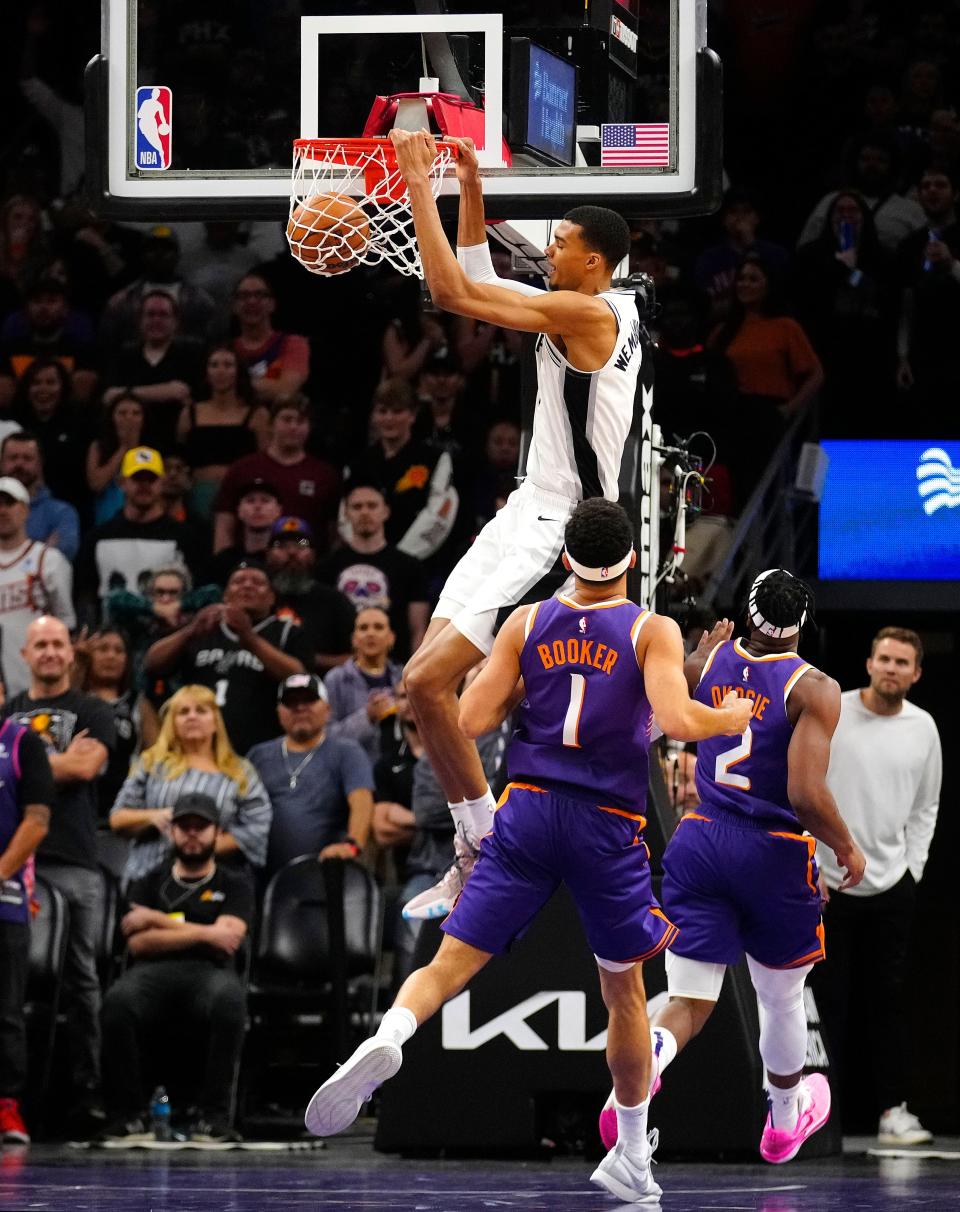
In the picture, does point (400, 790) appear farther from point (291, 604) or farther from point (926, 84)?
point (926, 84)

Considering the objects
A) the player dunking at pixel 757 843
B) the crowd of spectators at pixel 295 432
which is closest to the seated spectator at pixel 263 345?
the crowd of spectators at pixel 295 432

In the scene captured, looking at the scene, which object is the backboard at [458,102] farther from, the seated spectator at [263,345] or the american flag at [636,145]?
Result: the seated spectator at [263,345]

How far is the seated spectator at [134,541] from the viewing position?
44.0 feet

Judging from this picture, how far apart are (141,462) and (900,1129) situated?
228 inches

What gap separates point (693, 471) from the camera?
33.2 feet

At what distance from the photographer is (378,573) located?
13102mm

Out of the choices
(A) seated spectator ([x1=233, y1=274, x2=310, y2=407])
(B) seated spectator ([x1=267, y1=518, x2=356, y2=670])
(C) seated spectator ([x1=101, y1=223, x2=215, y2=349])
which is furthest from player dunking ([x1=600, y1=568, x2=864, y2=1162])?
(C) seated spectator ([x1=101, y1=223, x2=215, y2=349])

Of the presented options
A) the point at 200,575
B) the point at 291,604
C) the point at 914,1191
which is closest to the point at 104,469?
the point at 200,575

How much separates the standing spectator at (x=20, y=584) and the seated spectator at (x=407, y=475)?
1.93m

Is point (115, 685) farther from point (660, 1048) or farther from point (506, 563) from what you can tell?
point (660, 1048)

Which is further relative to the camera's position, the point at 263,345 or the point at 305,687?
the point at 263,345

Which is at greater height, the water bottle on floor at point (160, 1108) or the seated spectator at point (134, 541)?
the seated spectator at point (134, 541)

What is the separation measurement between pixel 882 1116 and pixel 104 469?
20.3 ft

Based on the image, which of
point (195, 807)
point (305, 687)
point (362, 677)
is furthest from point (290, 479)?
point (195, 807)
